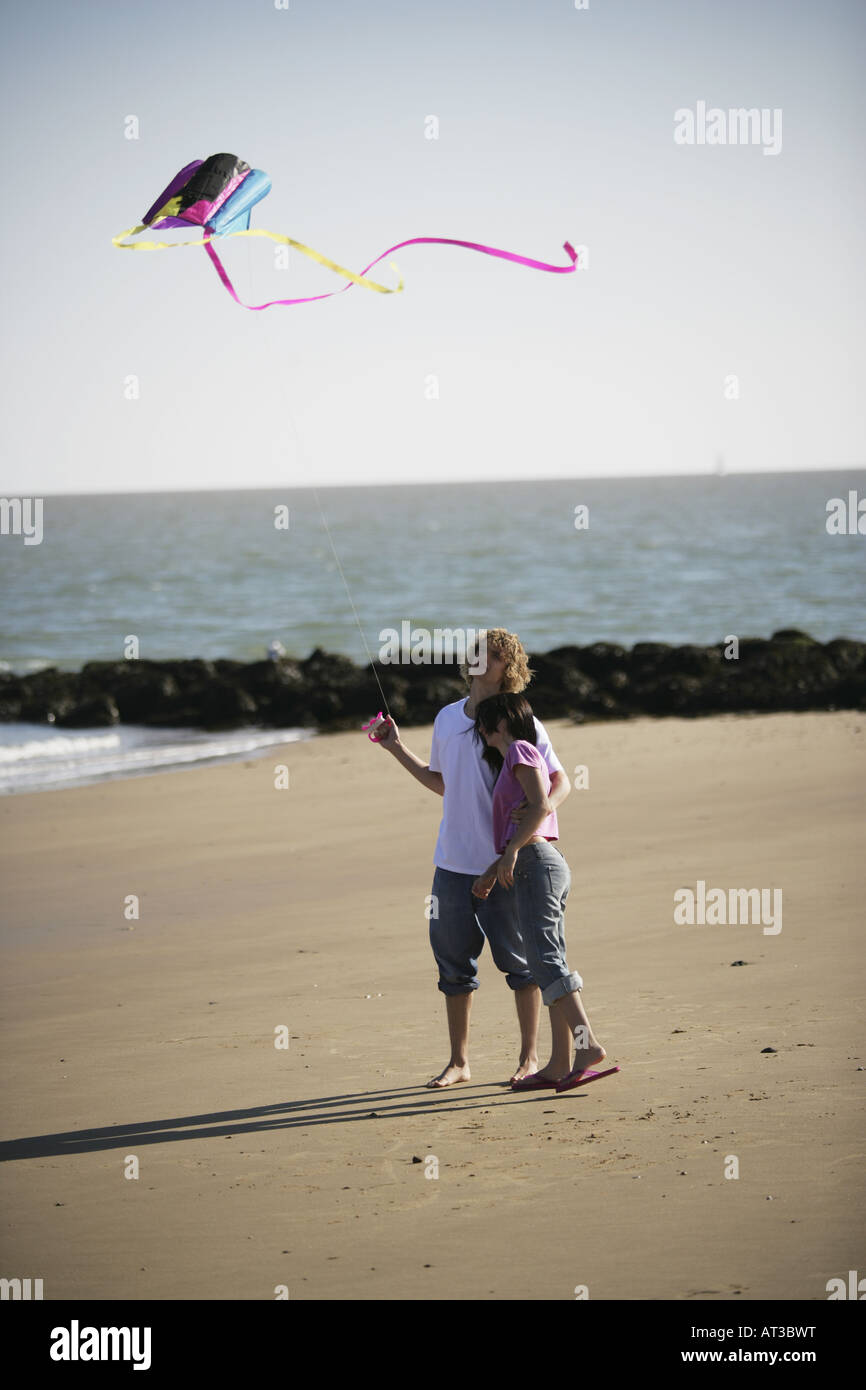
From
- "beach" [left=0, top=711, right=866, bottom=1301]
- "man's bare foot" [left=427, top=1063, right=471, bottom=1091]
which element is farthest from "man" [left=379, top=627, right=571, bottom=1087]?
"beach" [left=0, top=711, right=866, bottom=1301]

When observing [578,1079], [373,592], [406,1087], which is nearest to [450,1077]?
[406,1087]

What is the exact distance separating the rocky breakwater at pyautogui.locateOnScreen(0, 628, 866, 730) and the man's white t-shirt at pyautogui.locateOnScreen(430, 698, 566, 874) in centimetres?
1497

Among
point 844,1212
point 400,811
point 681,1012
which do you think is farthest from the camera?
point 400,811

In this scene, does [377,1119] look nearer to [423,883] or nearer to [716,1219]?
[716,1219]

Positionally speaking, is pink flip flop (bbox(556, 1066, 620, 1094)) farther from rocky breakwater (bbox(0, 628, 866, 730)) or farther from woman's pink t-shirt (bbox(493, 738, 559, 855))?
rocky breakwater (bbox(0, 628, 866, 730))

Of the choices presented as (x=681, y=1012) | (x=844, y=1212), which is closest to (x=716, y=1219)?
(x=844, y=1212)

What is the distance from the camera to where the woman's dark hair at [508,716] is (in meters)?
5.60

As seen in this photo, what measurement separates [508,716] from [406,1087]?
66.8 inches

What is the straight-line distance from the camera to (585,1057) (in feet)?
18.9

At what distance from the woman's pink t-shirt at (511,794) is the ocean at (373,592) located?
6558mm

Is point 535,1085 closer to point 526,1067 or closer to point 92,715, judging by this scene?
point 526,1067

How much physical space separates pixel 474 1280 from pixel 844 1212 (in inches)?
48.4

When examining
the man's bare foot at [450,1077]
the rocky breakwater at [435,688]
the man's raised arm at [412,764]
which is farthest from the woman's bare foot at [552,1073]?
the rocky breakwater at [435,688]
